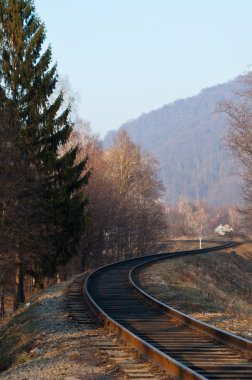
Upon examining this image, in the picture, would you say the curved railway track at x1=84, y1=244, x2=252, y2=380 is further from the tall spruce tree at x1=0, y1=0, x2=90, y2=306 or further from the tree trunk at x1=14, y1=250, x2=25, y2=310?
the tall spruce tree at x1=0, y1=0, x2=90, y2=306

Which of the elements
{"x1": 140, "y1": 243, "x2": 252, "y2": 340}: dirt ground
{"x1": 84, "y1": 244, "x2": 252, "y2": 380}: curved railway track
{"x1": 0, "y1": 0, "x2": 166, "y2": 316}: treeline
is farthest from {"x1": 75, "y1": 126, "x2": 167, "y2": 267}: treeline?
{"x1": 84, "y1": 244, "x2": 252, "y2": 380}: curved railway track

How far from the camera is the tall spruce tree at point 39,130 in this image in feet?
105

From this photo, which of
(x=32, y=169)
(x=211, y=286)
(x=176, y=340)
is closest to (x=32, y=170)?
(x=32, y=169)

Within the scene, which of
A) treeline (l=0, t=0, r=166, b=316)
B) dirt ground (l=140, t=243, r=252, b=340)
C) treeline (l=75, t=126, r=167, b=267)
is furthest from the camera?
treeline (l=75, t=126, r=167, b=267)

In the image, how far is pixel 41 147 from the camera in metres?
33.4

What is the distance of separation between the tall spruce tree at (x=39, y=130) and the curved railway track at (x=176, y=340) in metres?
11.9

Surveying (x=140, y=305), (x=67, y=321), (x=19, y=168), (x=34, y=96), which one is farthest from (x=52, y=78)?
(x=67, y=321)

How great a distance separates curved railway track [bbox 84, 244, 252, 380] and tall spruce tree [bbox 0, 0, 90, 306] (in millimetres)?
11877

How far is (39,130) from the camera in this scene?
32.9 meters

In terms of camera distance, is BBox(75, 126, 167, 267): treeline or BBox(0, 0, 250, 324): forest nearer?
BBox(0, 0, 250, 324): forest

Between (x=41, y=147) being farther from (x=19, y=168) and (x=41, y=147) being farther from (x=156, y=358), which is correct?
(x=156, y=358)

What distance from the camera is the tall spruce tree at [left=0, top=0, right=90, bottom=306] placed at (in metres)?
32.0

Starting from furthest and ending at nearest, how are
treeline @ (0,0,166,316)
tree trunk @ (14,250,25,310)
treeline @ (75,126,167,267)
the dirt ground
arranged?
treeline @ (75,126,167,267)
tree trunk @ (14,250,25,310)
treeline @ (0,0,166,316)
the dirt ground

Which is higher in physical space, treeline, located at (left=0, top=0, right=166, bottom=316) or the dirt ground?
treeline, located at (left=0, top=0, right=166, bottom=316)
